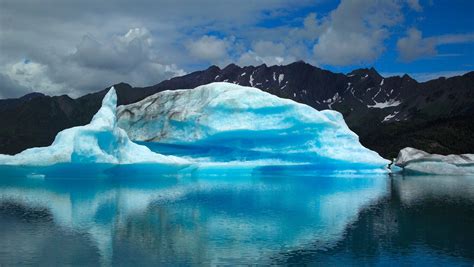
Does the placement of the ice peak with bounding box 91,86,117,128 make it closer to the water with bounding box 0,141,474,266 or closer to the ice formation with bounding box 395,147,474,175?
the water with bounding box 0,141,474,266

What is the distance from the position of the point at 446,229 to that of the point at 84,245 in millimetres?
14974

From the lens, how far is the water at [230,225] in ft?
49.7

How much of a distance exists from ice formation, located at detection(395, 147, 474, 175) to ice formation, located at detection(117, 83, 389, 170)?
10.8 m

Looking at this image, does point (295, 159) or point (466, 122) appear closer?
point (295, 159)

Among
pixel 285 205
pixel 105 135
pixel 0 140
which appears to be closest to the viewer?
pixel 285 205

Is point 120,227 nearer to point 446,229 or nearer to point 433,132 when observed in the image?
point 446,229

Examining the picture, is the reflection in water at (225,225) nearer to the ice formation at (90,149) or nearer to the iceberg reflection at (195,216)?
the iceberg reflection at (195,216)

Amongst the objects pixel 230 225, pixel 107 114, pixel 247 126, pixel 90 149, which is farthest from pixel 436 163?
pixel 230 225

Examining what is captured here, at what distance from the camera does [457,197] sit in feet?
107

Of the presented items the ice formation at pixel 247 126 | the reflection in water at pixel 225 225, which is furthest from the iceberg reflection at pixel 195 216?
the ice formation at pixel 247 126

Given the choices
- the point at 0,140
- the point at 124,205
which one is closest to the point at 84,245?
the point at 124,205

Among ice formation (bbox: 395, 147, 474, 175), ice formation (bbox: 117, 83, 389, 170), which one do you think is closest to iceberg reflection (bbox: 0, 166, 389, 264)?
ice formation (bbox: 117, 83, 389, 170)

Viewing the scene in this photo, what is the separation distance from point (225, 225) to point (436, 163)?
48385 millimetres

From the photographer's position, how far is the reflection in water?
606 inches
